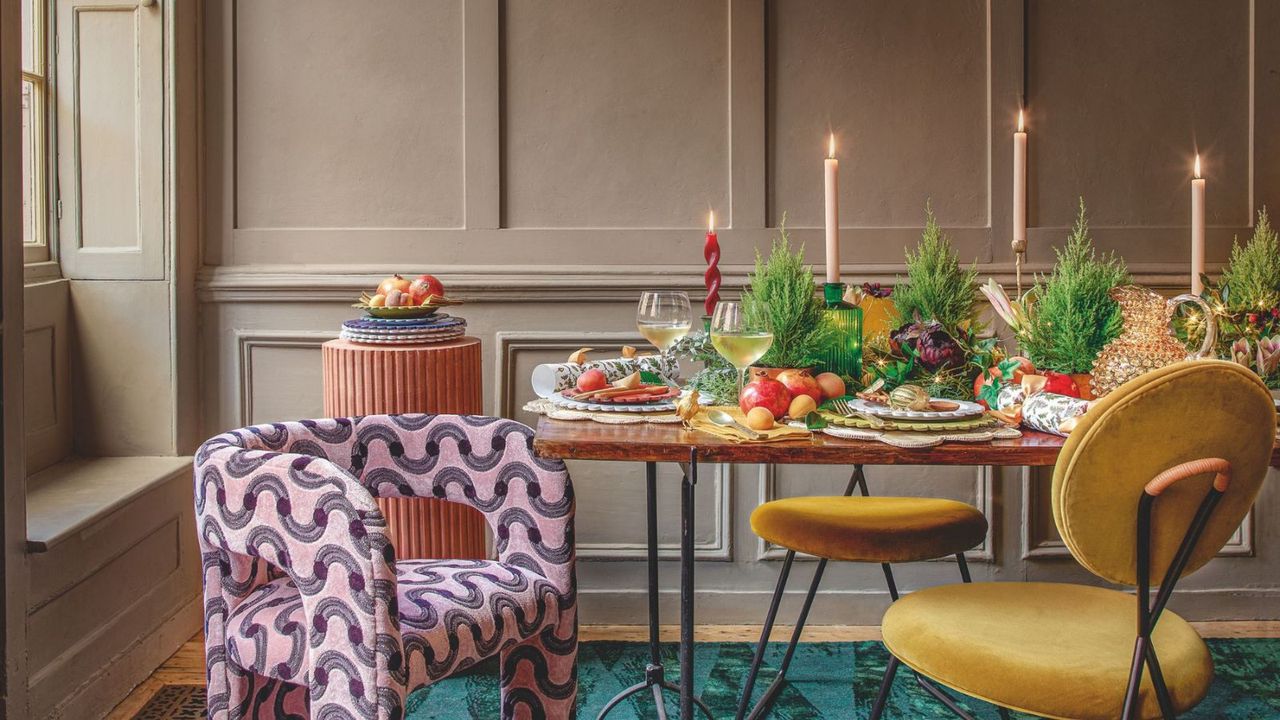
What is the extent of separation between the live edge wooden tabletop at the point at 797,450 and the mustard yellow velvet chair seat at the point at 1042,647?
0.25 meters

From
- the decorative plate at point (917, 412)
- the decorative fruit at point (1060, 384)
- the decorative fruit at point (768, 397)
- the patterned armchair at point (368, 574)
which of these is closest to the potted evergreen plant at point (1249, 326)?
the decorative fruit at point (1060, 384)

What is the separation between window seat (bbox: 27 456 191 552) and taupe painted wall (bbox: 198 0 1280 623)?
486 millimetres

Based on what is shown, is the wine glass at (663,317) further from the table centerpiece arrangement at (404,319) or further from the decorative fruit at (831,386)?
the table centerpiece arrangement at (404,319)

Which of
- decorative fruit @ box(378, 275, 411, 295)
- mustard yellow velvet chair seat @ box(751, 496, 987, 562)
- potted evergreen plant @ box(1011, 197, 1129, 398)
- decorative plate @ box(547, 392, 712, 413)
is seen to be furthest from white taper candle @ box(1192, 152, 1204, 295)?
decorative fruit @ box(378, 275, 411, 295)

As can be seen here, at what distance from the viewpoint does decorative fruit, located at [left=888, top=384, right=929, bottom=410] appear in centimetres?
181

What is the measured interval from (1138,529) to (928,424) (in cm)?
38

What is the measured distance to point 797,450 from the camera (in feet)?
5.59

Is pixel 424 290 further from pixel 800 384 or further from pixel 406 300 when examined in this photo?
pixel 800 384

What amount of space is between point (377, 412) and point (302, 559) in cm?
104

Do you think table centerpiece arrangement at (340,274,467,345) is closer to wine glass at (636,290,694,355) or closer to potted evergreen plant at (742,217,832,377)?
wine glass at (636,290,694,355)

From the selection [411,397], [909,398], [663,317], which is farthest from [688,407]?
[411,397]

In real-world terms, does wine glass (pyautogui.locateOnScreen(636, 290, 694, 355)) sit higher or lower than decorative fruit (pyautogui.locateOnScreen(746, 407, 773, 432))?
higher

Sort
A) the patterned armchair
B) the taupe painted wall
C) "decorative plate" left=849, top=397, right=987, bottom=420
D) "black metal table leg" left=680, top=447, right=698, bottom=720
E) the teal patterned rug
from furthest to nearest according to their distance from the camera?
the taupe painted wall → the teal patterned rug → "black metal table leg" left=680, top=447, right=698, bottom=720 → "decorative plate" left=849, top=397, right=987, bottom=420 → the patterned armchair

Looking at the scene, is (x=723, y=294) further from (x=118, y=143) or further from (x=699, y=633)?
(x=118, y=143)
